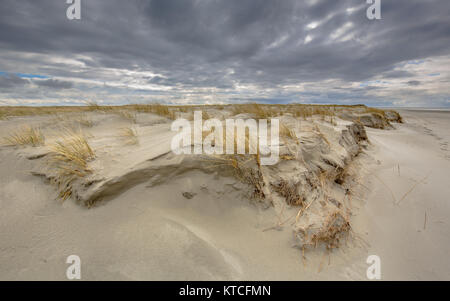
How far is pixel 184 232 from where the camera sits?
1473mm

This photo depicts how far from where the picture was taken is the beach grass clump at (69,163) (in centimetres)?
185

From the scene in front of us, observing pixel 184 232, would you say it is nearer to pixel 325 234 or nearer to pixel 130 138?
pixel 325 234

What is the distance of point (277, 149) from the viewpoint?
2209mm

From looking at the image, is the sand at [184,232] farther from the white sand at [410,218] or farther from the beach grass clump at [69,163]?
the beach grass clump at [69,163]

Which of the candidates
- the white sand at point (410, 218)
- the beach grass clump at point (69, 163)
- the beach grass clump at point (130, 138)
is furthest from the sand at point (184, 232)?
the beach grass clump at point (130, 138)

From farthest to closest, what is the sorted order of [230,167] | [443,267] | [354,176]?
[354,176], [230,167], [443,267]

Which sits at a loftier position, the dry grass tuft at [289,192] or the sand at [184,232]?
the dry grass tuft at [289,192]

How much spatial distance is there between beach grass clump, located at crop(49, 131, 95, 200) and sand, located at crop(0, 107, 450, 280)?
0.12m

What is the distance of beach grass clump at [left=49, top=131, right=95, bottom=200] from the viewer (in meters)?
1.85

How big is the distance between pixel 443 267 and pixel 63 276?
2786 mm

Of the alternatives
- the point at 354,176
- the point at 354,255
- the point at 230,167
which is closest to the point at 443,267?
the point at 354,255

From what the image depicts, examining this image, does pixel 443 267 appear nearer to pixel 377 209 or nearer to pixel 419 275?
pixel 419 275

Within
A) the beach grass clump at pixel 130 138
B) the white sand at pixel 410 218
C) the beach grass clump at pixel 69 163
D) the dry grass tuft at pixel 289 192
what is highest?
the beach grass clump at pixel 130 138

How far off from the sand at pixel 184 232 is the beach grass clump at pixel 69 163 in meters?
0.12
